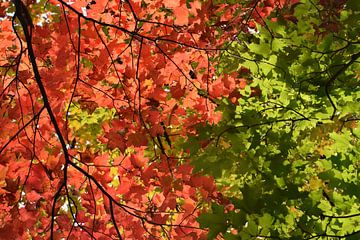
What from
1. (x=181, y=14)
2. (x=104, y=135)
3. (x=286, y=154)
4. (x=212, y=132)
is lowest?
(x=286, y=154)

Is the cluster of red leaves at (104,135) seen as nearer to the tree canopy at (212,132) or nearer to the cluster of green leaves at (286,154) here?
the tree canopy at (212,132)

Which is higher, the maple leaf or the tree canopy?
the maple leaf

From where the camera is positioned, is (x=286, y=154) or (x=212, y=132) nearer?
(x=286, y=154)

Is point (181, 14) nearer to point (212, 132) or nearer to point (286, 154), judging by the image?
point (212, 132)

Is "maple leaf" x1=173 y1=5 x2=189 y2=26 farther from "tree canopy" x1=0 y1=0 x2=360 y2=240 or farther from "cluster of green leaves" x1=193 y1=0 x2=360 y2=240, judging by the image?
"cluster of green leaves" x1=193 y1=0 x2=360 y2=240

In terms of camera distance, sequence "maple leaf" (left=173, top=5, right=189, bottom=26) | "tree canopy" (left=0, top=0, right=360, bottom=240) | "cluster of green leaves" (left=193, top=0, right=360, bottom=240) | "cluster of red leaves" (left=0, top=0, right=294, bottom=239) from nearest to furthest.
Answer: "cluster of green leaves" (left=193, top=0, right=360, bottom=240) < "tree canopy" (left=0, top=0, right=360, bottom=240) < "cluster of red leaves" (left=0, top=0, right=294, bottom=239) < "maple leaf" (left=173, top=5, right=189, bottom=26)

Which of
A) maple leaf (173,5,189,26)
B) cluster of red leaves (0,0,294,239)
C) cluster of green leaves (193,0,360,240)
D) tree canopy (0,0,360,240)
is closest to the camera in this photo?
cluster of green leaves (193,0,360,240)

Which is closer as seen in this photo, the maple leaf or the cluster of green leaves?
the cluster of green leaves

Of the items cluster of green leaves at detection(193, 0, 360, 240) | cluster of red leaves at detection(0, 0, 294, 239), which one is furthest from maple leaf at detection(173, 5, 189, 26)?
cluster of green leaves at detection(193, 0, 360, 240)

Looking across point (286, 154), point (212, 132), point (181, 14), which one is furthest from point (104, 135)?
point (286, 154)

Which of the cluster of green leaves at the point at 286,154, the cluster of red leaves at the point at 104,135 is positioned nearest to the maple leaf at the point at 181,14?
the cluster of red leaves at the point at 104,135

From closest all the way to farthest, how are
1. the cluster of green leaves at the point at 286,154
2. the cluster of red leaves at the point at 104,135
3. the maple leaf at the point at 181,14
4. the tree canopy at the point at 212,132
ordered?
the cluster of green leaves at the point at 286,154, the tree canopy at the point at 212,132, the cluster of red leaves at the point at 104,135, the maple leaf at the point at 181,14

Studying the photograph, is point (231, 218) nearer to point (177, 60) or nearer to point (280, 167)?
point (280, 167)

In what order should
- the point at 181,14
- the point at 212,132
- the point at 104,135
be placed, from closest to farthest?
the point at 212,132, the point at 104,135, the point at 181,14
